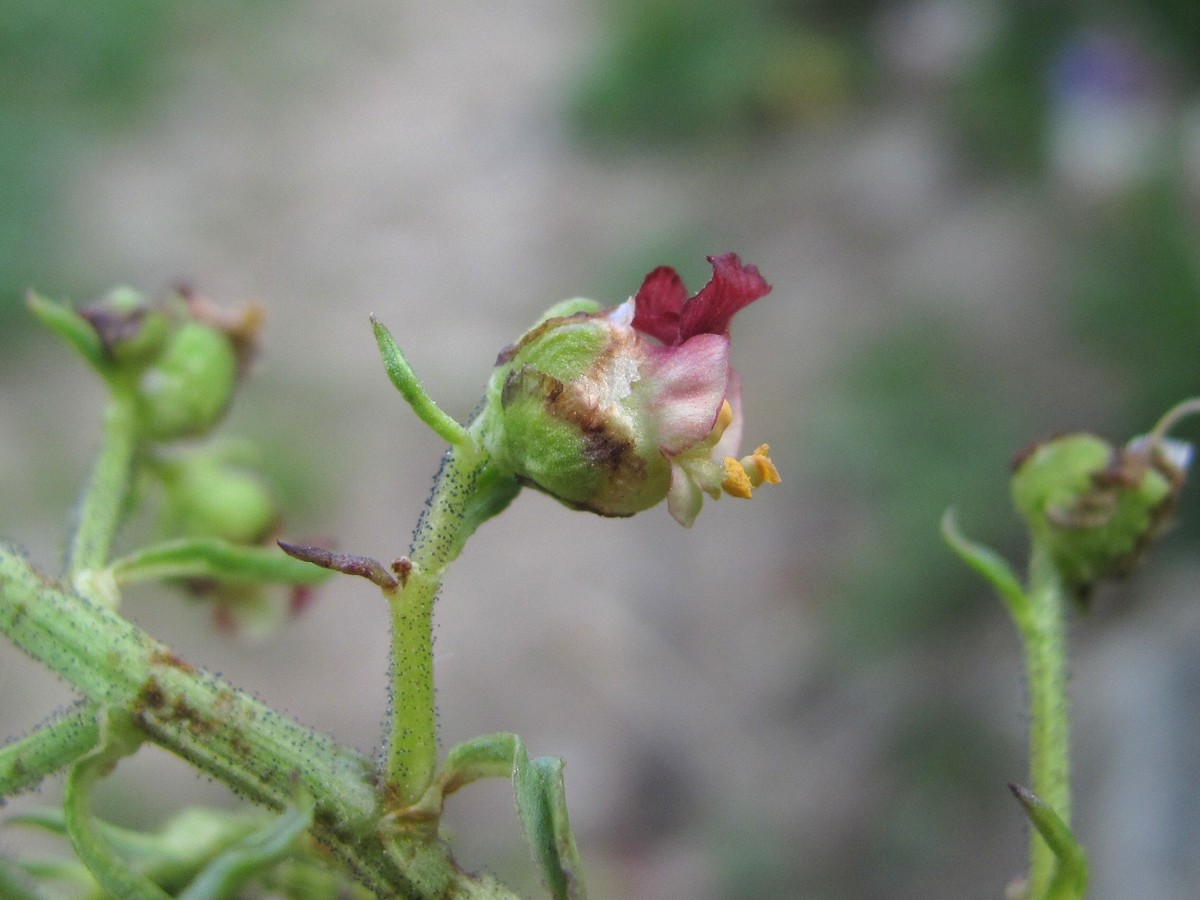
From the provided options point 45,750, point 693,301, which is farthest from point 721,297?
point 45,750

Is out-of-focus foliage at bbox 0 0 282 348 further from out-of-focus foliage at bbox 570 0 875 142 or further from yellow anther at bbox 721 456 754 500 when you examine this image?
yellow anther at bbox 721 456 754 500

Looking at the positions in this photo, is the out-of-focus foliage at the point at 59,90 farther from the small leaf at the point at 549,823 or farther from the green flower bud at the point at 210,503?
the small leaf at the point at 549,823

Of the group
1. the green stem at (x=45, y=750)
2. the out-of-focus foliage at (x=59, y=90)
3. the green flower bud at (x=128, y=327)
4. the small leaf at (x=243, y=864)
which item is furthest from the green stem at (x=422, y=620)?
the out-of-focus foliage at (x=59, y=90)

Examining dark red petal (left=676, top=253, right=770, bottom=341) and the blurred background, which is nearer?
dark red petal (left=676, top=253, right=770, bottom=341)

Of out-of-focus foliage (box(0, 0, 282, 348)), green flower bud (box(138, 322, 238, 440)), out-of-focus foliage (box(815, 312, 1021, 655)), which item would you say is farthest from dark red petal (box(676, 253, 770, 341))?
out-of-focus foliage (box(0, 0, 282, 348))

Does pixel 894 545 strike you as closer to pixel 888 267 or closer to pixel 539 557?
pixel 539 557

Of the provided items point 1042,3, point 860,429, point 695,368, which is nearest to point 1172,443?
point 695,368
